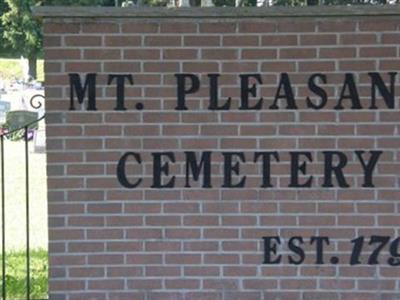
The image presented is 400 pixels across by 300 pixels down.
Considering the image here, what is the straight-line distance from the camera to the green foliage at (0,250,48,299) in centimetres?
565

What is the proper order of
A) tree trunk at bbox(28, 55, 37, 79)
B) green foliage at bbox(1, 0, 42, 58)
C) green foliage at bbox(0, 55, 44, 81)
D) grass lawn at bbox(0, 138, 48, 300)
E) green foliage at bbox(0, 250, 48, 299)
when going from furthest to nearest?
green foliage at bbox(0, 55, 44, 81) → tree trunk at bbox(28, 55, 37, 79) → green foliage at bbox(1, 0, 42, 58) → grass lawn at bbox(0, 138, 48, 300) → green foliage at bbox(0, 250, 48, 299)

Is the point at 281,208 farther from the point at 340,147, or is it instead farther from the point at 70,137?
the point at 70,137

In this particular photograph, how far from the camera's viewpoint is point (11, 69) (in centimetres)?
5703

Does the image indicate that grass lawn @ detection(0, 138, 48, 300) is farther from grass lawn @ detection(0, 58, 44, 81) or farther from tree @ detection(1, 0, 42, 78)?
grass lawn @ detection(0, 58, 44, 81)

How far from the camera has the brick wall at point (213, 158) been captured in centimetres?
428

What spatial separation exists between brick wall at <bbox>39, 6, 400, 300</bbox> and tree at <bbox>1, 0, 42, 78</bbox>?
4388 centimetres

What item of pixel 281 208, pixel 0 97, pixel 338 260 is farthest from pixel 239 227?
pixel 0 97

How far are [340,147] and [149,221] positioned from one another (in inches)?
44.9

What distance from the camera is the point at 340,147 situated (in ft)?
14.2

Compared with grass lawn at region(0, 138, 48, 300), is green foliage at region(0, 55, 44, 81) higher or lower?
higher

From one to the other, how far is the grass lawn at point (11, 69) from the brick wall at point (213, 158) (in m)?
50.3

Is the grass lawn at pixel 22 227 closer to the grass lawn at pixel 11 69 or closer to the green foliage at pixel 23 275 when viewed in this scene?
the green foliage at pixel 23 275

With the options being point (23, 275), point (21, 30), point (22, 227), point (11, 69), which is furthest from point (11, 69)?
point (23, 275)

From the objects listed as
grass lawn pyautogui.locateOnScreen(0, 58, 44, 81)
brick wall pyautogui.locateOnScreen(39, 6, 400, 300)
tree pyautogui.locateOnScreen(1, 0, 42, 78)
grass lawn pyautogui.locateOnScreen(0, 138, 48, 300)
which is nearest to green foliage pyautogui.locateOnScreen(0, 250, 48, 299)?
grass lawn pyautogui.locateOnScreen(0, 138, 48, 300)
